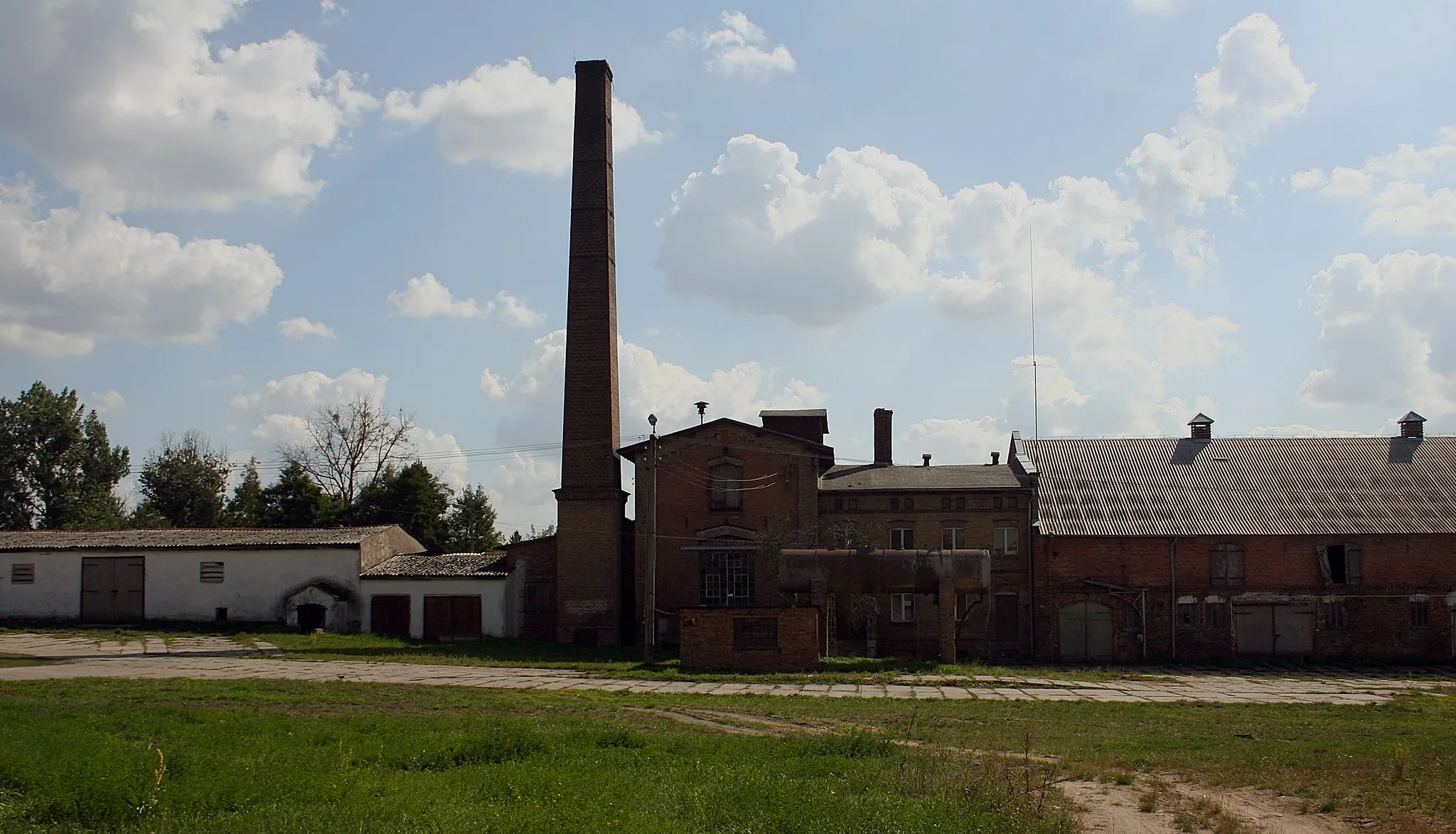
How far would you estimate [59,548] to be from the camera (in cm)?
3781

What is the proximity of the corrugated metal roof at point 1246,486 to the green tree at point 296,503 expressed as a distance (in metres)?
31.2

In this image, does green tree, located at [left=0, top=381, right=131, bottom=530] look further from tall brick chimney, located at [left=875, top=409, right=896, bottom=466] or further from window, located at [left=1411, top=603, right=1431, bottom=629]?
window, located at [left=1411, top=603, right=1431, bottom=629]

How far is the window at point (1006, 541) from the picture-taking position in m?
35.1

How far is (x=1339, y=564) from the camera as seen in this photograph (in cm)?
3419

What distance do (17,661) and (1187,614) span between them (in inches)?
1250

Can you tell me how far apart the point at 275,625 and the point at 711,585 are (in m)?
14.3

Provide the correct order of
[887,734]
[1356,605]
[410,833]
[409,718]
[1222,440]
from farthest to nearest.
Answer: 1. [1222,440]
2. [1356,605]
3. [409,718]
4. [887,734]
5. [410,833]

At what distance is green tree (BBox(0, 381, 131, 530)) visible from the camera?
57.6 metres

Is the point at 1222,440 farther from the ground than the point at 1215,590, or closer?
farther from the ground

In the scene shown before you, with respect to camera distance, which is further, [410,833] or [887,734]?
[887,734]

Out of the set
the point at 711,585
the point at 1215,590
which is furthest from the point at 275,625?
the point at 1215,590

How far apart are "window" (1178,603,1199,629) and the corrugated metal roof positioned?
7.19 feet

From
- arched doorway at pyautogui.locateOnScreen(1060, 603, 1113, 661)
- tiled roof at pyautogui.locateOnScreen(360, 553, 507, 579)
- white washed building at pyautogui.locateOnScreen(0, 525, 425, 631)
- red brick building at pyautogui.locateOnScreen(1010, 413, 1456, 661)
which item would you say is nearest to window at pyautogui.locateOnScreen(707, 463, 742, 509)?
tiled roof at pyautogui.locateOnScreen(360, 553, 507, 579)

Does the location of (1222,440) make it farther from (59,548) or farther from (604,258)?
(59,548)
